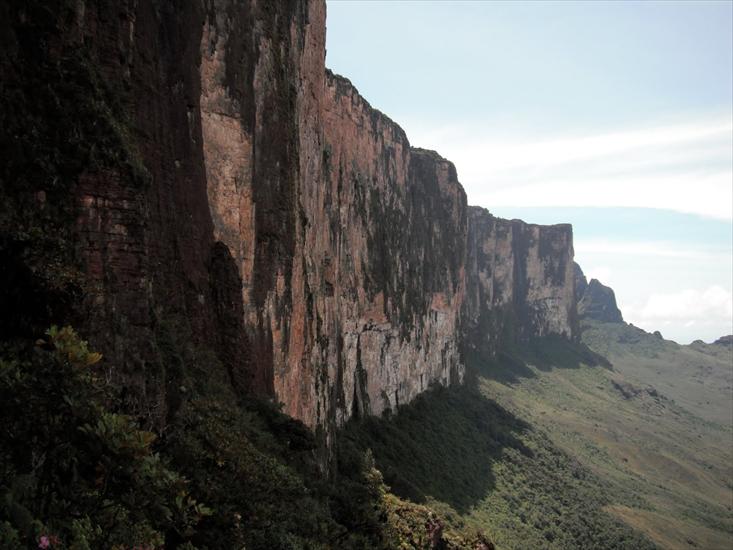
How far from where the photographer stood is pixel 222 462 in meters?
13.5

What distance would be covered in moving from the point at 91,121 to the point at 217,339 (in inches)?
323

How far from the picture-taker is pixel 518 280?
127562mm

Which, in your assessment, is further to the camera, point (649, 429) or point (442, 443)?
point (649, 429)

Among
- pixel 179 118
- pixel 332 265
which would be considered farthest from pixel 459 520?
pixel 179 118

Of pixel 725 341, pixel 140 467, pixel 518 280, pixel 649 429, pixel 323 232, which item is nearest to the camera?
pixel 140 467

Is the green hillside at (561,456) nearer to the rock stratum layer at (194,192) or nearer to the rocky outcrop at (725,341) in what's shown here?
the rock stratum layer at (194,192)

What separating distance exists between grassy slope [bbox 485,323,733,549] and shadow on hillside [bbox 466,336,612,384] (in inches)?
21.8

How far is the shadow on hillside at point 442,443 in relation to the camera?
4438cm

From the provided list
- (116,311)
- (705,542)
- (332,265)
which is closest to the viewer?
(116,311)

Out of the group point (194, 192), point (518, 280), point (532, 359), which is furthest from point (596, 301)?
point (194, 192)

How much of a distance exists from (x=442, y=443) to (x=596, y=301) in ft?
443

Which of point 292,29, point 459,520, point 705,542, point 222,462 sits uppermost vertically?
point 292,29

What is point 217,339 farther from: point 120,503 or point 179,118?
point 120,503

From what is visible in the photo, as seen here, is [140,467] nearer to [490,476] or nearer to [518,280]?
[490,476]
